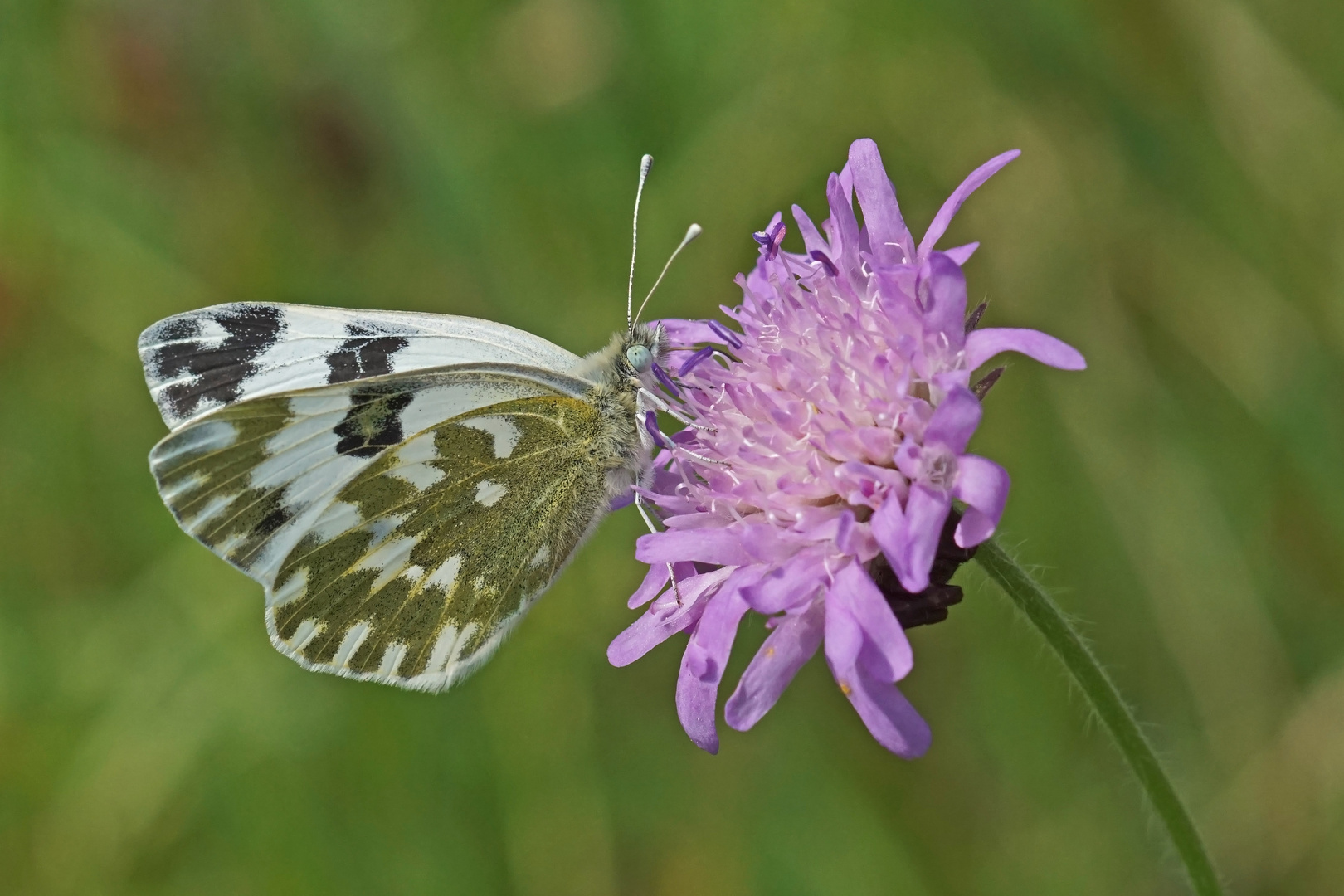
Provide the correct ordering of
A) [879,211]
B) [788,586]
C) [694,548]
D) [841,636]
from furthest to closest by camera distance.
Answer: [879,211] → [694,548] → [788,586] → [841,636]

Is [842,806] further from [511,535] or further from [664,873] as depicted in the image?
[511,535]

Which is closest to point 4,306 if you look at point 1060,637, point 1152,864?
point 1060,637

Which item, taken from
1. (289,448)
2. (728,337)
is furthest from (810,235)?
(289,448)

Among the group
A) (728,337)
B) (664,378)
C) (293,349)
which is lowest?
(293,349)

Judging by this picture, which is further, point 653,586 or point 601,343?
point 601,343

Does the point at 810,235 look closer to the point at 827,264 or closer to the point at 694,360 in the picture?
the point at 827,264

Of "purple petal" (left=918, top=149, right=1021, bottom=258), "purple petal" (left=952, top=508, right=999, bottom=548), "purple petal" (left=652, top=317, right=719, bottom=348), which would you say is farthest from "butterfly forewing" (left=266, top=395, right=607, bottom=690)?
"purple petal" (left=952, top=508, right=999, bottom=548)

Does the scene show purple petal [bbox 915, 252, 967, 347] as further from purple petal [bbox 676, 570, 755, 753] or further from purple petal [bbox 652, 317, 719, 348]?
purple petal [bbox 652, 317, 719, 348]
